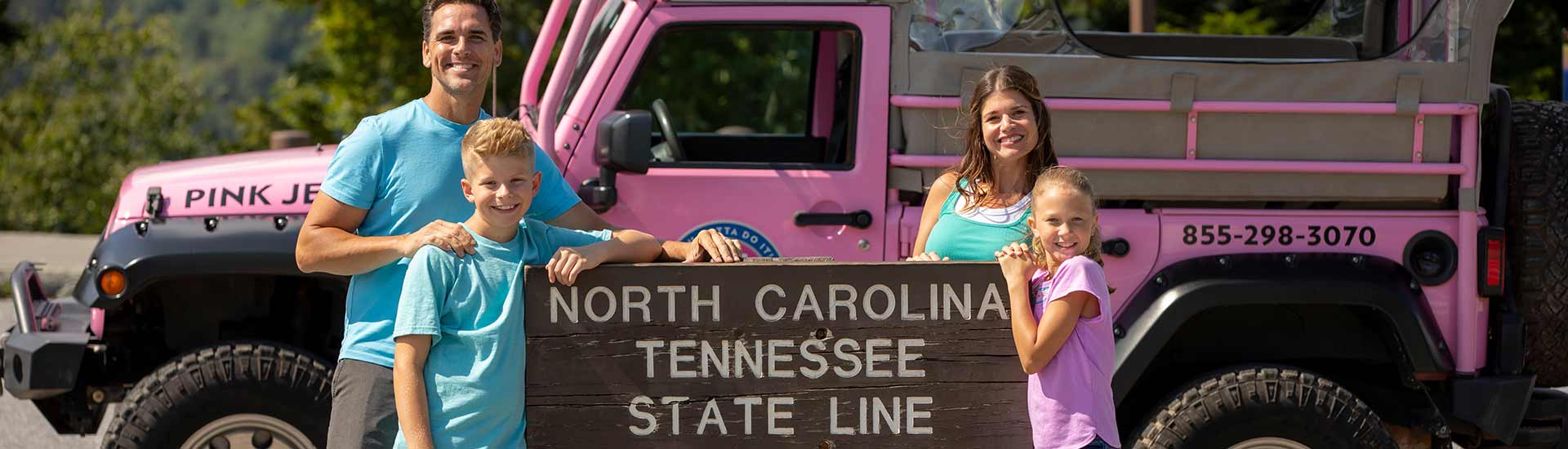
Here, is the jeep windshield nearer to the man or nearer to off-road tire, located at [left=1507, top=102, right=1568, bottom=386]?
off-road tire, located at [left=1507, top=102, right=1568, bottom=386]

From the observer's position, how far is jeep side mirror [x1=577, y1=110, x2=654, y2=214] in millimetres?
4129

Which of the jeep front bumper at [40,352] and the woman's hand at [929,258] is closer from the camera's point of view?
the woman's hand at [929,258]

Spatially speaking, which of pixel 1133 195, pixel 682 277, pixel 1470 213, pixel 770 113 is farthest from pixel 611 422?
pixel 770 113

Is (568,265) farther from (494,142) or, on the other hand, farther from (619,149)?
(619,149)

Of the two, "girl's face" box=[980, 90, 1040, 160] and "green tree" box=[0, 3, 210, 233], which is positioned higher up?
"green tree" box=[0, 3, 210, 233]

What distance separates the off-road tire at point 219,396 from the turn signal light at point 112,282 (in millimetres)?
259

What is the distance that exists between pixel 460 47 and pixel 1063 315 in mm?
1364

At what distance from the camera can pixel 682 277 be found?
3221mm

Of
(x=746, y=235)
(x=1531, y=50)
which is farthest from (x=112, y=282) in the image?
(x=1531, y=50)

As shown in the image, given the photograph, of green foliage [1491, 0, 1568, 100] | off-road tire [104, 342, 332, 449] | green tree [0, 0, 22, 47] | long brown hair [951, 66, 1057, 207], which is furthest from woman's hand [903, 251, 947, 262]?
green tree [0, 0, 22, 47]

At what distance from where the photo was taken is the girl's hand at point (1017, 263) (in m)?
3.08

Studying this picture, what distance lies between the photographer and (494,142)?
9.47 feet

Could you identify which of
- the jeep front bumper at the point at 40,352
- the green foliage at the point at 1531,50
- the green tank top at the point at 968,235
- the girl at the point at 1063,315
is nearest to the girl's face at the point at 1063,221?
the girl at the point at 1063,315

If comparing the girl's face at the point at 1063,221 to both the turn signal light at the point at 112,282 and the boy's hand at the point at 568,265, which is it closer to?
the boy's hand at the point at 568,265
